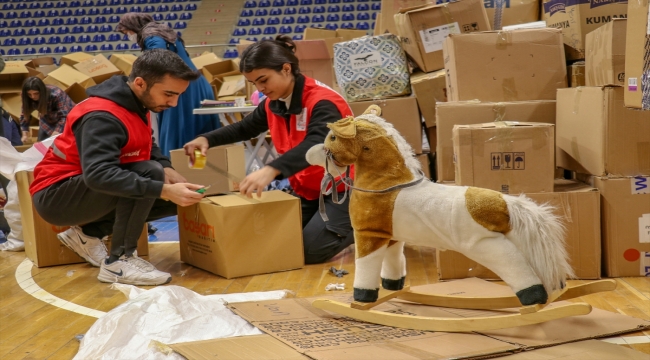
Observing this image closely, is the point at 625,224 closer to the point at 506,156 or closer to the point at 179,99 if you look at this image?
the point at 506,156

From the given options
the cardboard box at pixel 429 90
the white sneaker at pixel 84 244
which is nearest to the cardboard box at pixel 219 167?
the white sneaker at pixel 84 244

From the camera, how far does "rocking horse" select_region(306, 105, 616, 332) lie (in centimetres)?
168

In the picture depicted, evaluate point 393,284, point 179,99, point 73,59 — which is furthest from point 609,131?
point 73,59

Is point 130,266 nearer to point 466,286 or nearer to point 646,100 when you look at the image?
point 466,286

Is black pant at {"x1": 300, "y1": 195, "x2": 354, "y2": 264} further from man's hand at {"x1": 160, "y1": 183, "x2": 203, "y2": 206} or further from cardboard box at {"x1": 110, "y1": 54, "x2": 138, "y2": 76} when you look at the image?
cardboard box at {"x1": 110, "y1": 54, "x2": 138, "y2": 76}

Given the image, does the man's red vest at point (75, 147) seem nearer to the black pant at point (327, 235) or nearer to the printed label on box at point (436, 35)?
the black pant at point (327, 235)

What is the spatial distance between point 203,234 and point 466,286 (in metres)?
1.13

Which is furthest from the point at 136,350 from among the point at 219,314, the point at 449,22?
the point at 449,22

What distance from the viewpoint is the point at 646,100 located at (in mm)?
1627

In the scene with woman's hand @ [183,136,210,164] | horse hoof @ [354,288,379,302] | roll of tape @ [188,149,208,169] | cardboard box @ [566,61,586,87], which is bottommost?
horse hoof @ [354,288,379,302]

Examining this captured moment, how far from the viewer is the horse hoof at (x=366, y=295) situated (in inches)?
74.2

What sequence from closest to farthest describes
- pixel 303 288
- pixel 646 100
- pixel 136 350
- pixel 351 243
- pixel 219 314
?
pixel 646 100 < pixel 136 350 < pixel 219 314 < pixel 303 288 < pixel 351 243

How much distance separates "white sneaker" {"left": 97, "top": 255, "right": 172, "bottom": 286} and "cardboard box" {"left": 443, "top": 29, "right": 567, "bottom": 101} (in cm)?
145

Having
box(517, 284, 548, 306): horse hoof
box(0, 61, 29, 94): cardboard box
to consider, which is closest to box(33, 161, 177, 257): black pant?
box(517, 284, 548, 306): horse hoof
